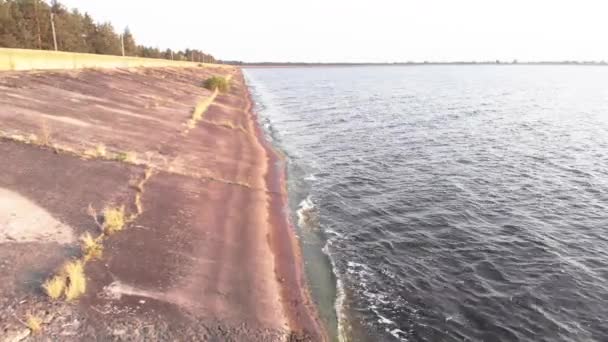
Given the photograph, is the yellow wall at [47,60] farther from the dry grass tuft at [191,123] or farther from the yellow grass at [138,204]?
the yellow grass at [138,204]

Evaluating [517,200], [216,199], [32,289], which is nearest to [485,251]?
[517,200]

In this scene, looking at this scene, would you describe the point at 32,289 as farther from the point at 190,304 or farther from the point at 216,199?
the point at 216,199

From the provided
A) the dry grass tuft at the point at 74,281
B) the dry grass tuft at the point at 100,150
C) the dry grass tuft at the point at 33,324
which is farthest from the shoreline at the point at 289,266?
the dry grass tuft at the point at 100,150

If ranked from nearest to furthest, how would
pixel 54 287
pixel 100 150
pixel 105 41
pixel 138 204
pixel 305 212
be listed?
1. pixel 54 287
2. pixel 138 204
3. pixel 100 150
4. pixel 305 212
5. pixel 105 41

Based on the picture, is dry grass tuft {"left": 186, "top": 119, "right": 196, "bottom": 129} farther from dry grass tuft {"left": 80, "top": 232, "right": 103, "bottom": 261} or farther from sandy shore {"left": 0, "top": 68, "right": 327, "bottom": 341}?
dry grass tuft {"left": 80, "top": 232, "right": 103, "bottom": 261}

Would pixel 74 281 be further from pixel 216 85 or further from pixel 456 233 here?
pixel 216 85

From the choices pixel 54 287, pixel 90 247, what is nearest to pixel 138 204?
pixel 90 247

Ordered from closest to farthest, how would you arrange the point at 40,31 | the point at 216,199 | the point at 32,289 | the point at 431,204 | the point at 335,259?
the point at 32,289 → the point at 335,259 → the point at 216,199 → the point at 431,204 → the point at 40,31
